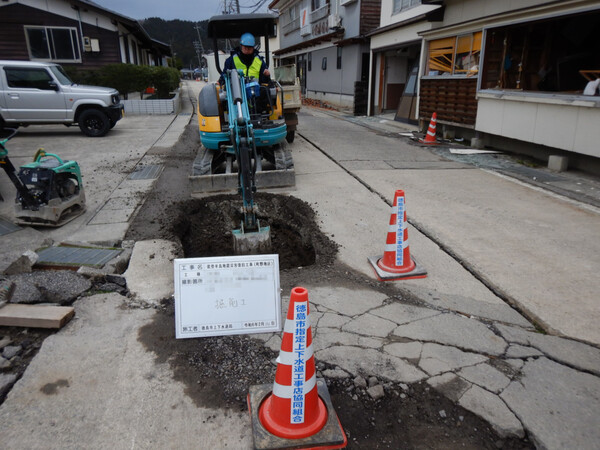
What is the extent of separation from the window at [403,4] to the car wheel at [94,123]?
10.4m

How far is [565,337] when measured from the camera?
302 centimetres

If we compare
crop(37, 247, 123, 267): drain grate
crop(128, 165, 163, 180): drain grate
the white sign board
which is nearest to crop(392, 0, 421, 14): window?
crop(128, 165, 163, 180): drain grate

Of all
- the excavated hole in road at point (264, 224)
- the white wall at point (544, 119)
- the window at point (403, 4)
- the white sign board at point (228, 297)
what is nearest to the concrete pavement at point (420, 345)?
the white sign board at point (228, 297)

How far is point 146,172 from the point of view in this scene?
7.89 meters

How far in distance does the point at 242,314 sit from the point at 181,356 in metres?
0.49

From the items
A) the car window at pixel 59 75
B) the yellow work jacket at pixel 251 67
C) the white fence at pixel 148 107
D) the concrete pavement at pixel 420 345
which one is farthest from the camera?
the white fence at pixel 148 107

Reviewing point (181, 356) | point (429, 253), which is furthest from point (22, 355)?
point (429, 253)

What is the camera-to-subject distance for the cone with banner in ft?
6.70

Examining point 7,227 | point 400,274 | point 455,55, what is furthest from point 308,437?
point 455,55

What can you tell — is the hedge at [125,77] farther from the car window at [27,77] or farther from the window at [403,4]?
the window at [403,4]

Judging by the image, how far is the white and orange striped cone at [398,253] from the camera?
3.87 metres

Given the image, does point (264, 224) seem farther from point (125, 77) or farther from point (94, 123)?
point (125, 77)

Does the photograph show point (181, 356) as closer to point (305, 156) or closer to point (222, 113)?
point (222, 113)

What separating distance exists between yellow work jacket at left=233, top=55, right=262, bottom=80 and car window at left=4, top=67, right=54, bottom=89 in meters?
7.25
